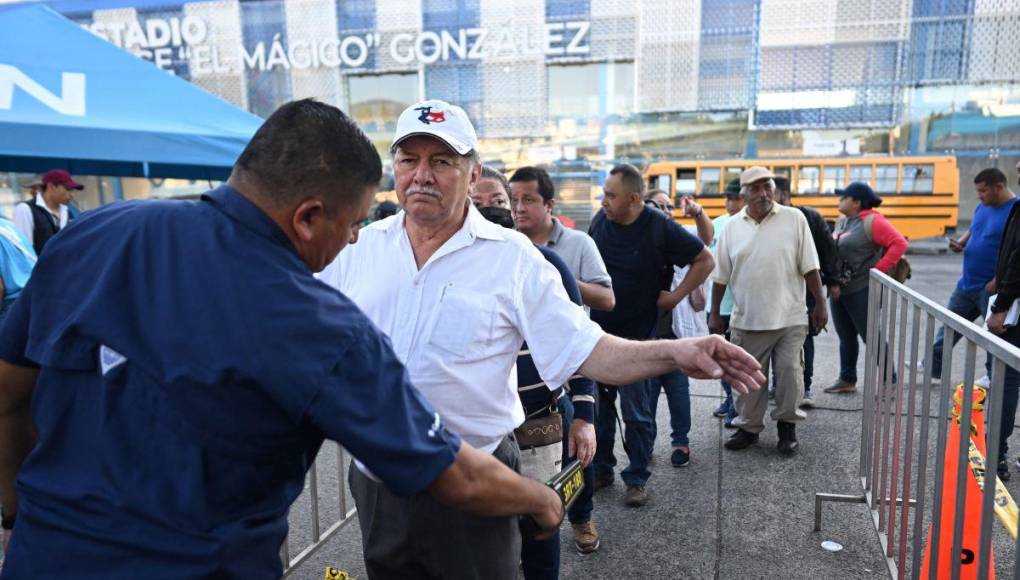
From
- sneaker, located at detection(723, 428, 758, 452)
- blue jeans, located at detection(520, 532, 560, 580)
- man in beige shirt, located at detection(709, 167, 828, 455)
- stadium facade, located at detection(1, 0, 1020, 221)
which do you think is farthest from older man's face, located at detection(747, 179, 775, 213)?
stadium facade, located at detection(1, 0, 1020, 221)

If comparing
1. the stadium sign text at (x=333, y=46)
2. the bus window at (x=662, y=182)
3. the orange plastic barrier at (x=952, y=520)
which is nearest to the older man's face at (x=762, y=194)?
the orange plastic barrier at (x=952, y=520)

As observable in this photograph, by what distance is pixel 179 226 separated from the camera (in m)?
1.09

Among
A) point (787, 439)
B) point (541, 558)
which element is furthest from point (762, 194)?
point (541, 558)

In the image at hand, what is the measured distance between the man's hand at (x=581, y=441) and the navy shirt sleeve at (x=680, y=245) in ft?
5.61

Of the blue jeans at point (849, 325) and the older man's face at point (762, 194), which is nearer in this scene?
the older man's face at point (762, 194)

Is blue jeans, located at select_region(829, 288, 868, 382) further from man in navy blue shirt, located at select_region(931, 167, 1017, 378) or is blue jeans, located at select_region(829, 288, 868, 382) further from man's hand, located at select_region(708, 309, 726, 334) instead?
man's hand, located at select_region(708, 309, 726, 334)

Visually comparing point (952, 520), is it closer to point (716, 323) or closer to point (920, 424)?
point (920, 424)

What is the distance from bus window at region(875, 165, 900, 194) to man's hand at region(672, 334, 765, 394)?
1921cm

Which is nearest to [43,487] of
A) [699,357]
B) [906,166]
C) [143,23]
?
[699,357]

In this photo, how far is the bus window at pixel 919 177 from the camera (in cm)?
1786

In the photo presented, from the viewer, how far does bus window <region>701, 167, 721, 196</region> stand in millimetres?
18891

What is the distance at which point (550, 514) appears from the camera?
142 cm

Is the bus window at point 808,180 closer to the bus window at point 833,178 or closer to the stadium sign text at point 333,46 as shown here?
the bus window at point 833,178

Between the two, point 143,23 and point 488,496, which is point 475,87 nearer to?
point 143,23
